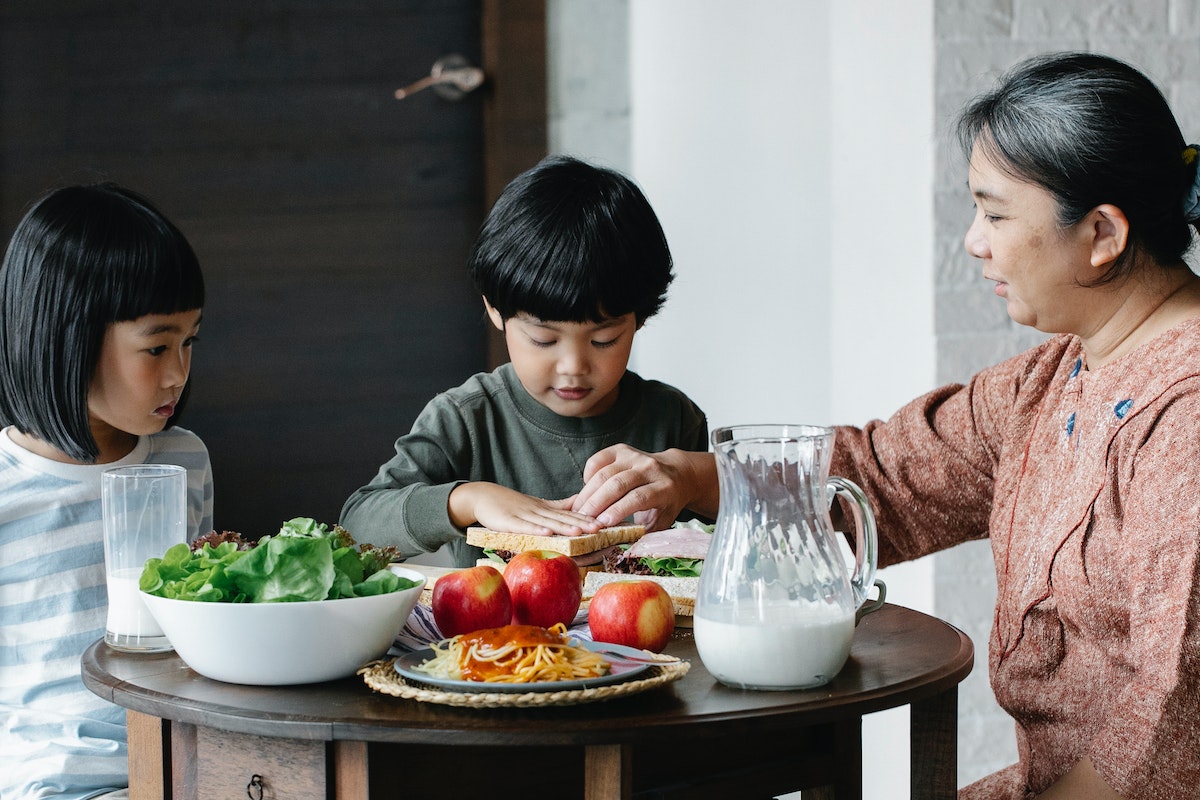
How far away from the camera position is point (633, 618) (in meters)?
1.06

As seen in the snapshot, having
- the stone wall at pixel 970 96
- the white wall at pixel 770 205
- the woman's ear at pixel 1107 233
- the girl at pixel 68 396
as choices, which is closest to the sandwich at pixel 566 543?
the girl at pixel 68 396

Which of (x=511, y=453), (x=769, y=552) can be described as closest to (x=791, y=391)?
(x=511, y=453)

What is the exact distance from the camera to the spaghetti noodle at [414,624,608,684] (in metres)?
0.92

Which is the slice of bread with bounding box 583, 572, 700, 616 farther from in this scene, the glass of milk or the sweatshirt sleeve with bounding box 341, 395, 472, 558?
the glass of milk

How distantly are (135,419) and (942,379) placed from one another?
129cm

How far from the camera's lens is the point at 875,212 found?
2.34m

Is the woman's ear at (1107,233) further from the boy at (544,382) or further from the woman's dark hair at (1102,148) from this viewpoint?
the boy at (544,382)

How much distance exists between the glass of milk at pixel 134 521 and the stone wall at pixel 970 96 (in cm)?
136

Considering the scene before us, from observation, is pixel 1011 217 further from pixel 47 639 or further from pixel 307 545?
pixel 47 639

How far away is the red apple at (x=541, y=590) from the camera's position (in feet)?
3.67

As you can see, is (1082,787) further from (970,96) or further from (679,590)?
(970,96)

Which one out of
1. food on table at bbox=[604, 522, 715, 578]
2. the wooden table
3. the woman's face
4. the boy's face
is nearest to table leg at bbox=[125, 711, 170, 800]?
the wooden table

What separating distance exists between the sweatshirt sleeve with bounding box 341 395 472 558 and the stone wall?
90 cm

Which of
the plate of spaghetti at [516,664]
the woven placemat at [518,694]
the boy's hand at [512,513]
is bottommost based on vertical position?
the woven placemat at [518,694]
